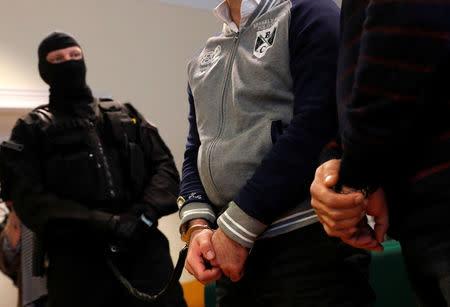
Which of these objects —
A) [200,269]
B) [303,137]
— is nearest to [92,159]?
[200,269]

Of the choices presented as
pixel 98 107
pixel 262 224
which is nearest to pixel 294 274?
pixel 262 224

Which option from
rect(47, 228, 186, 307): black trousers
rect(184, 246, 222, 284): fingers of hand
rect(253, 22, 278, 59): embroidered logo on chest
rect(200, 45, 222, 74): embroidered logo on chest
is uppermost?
rect(253, 22, 278, 59): embroidered logo on chest

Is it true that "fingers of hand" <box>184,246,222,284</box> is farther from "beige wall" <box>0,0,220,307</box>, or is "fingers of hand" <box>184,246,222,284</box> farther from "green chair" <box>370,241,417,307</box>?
"beige wall" <box>0,0,220,307</box>

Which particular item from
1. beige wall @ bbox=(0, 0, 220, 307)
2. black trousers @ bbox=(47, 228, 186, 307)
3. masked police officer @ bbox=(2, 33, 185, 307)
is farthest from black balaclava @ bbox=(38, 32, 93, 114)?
beige wall @ bbox=(0, 0, 220, 307)

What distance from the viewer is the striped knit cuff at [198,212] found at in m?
0.97

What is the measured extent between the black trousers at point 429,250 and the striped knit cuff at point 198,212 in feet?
1.57

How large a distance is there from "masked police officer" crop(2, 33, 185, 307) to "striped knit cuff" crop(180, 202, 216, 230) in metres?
0.77


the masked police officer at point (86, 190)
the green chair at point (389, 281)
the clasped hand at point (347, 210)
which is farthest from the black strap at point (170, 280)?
the green chair at point (389, 281)

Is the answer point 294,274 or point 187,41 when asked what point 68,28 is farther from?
point 294,274

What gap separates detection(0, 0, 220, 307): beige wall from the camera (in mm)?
2838

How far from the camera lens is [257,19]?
95cm

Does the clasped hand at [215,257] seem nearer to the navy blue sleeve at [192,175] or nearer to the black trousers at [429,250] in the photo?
the navy blue sleeve at [192,175]

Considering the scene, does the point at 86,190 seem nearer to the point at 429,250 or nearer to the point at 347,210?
the point at 347,210

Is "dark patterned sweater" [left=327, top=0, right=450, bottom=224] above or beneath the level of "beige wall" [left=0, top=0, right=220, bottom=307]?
above
